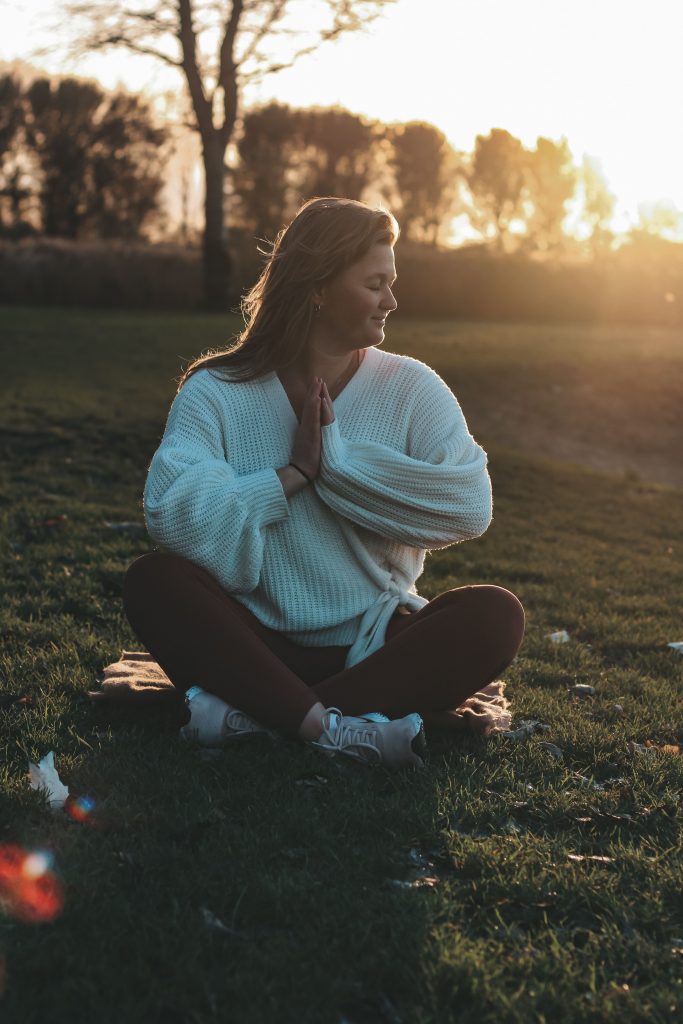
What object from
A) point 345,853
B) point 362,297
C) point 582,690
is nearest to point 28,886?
point 345,853

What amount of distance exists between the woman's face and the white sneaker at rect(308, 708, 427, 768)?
1266 millimetres

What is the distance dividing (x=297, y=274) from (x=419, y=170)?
149ft

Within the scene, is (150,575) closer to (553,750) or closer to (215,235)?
(553,750)

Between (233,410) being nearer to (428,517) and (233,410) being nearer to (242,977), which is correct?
(428,517)

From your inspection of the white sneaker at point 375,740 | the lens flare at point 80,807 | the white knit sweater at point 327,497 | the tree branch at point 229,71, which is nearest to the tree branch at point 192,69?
the tree branch at point 229,71

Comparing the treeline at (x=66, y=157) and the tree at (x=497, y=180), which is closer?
the treeline at (x=66, y=157)

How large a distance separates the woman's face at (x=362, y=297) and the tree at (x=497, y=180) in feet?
172

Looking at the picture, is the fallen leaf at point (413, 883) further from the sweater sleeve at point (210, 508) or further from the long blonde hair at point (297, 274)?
the long blonde hair at point (297, 274)

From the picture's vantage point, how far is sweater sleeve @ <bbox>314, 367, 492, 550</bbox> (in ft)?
12.0

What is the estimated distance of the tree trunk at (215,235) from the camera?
68.3 feet

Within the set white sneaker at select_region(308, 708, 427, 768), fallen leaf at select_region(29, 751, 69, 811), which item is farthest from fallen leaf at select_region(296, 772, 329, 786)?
fallen leaf at select_region(29, 751, 69, 811)

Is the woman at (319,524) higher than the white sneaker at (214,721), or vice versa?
the woman at (319,524)

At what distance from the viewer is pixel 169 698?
151 inches

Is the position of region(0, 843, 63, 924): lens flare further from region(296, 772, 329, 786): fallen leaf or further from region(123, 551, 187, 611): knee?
region(123, 551, 187, 611): knee
